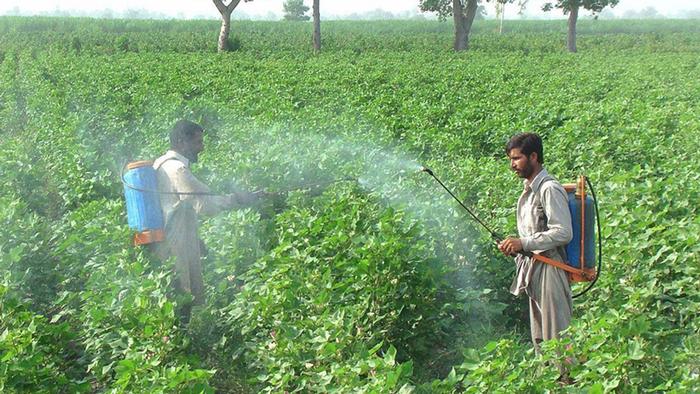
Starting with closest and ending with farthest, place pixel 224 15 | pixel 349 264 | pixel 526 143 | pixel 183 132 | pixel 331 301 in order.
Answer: pixel 526 143
pixel 331 301
pixel 349 264
pixel 183 132
pixel 224 15

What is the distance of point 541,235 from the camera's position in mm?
4375

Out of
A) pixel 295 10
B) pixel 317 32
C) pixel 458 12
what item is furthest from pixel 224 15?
pixel 295 10

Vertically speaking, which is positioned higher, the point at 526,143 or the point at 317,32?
the point at 317,32

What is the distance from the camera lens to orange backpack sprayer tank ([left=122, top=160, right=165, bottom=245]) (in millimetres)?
5445

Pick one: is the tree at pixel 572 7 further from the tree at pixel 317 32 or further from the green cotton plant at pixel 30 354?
the green cotton plant at pixel 30 354

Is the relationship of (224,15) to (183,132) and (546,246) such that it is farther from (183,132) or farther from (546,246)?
(546,246)

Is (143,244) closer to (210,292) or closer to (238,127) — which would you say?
(210,292)

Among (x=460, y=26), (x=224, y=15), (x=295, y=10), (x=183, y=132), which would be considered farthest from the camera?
(x=295, y=10)

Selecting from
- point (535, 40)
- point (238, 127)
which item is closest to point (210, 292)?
point (238, 127)

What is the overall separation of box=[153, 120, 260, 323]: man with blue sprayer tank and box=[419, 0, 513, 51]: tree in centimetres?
3565

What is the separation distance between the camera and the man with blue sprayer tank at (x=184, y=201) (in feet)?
18.1

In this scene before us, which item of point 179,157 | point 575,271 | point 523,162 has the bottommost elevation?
point 575,271

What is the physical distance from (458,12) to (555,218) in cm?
3709

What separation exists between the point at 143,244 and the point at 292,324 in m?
1.57
